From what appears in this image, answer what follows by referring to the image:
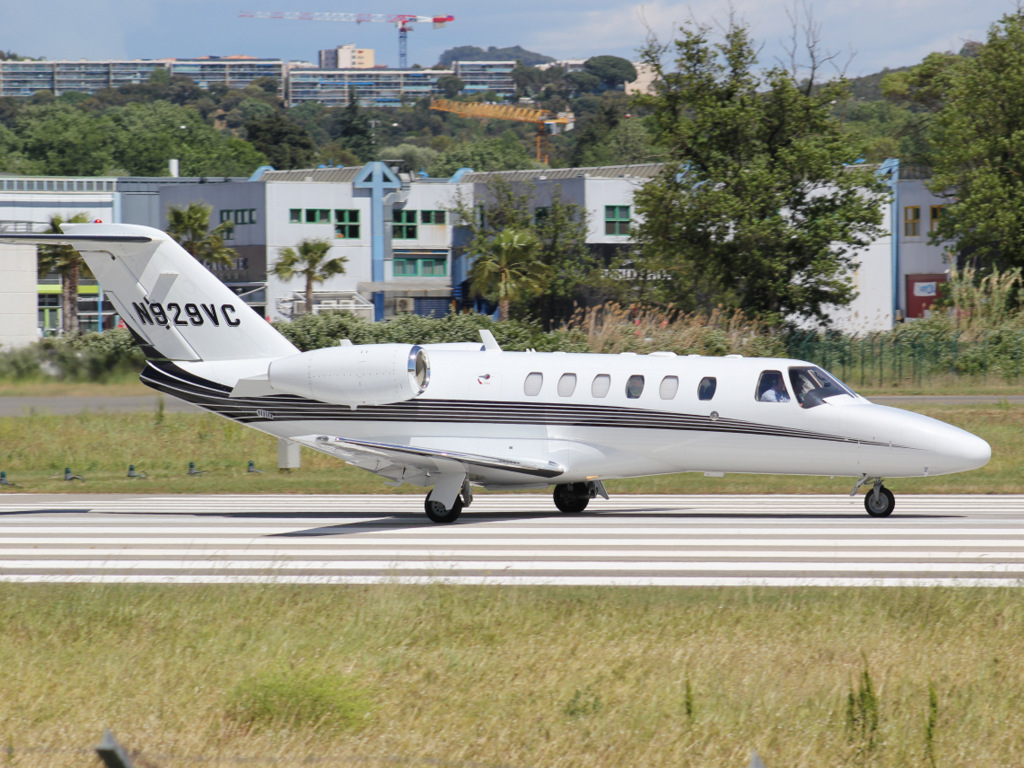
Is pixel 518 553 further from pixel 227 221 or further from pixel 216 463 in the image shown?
pixel 227 221

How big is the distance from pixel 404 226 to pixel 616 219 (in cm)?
1657

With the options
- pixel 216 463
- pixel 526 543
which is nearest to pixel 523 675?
pixel 526 543

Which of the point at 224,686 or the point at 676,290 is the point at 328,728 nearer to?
the point at 224,686

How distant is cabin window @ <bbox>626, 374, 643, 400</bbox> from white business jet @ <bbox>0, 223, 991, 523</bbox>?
22mm

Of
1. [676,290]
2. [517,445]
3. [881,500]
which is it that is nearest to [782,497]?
[881,500]

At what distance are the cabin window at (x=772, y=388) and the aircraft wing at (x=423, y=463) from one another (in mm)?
3308

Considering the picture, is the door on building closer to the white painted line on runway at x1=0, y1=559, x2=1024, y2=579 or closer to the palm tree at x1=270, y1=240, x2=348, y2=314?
the palm tree at x1=270, y1=240, x2=348, y2=314

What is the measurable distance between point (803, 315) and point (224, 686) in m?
48.0

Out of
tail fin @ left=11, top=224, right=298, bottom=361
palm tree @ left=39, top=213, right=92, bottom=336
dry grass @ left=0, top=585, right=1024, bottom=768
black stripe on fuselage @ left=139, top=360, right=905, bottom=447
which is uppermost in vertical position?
palm tree @ left=39, top=213, right=92, bottom=336

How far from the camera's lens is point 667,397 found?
61.5 ft

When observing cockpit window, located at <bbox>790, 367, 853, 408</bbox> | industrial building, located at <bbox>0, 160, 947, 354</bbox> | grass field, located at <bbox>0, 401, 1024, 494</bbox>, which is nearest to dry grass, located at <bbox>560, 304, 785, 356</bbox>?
grass field, located at <bbox>0, 401, 1024, 494</bbox>

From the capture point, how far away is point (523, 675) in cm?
922

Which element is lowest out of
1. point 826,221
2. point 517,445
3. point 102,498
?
point 102,498

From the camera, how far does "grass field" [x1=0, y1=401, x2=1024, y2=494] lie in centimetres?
2520
